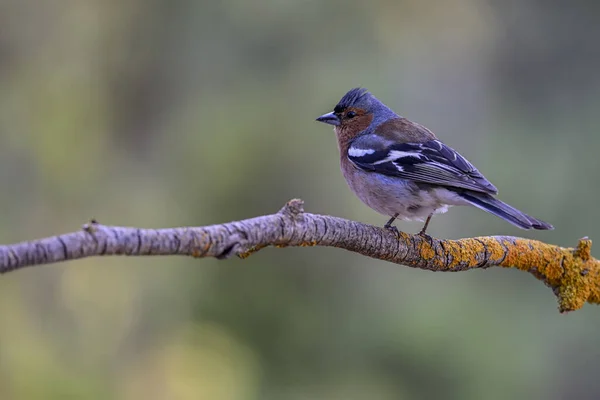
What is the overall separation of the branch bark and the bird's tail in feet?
0.53

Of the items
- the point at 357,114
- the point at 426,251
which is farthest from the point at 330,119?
the point at 426,251

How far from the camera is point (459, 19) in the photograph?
33.6ft

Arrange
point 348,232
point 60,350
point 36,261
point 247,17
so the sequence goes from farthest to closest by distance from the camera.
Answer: point 247,17 < point 60,350 < point 348,232 < point 36,261

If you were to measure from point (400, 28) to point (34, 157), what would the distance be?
197 inches

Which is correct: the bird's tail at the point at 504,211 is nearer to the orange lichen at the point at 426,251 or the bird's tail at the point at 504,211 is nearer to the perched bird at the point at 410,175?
the perched bird at the point at 410,175

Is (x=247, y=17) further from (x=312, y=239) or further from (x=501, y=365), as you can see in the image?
(x=312, y=239)

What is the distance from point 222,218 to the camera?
7.20 meters

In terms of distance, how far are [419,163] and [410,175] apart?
5.7 inches

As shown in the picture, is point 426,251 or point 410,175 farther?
point 410,175

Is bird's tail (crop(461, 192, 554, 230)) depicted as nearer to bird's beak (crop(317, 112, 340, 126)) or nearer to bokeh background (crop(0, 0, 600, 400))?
bird's beak (crop(317, 112, 340, 126))

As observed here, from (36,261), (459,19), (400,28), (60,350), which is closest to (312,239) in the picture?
(36,261)

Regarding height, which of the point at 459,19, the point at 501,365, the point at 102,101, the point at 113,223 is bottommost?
the point at 501,365

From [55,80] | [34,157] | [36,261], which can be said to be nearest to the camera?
[36,261]

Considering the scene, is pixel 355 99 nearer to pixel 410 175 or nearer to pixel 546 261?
pixel 410 175
